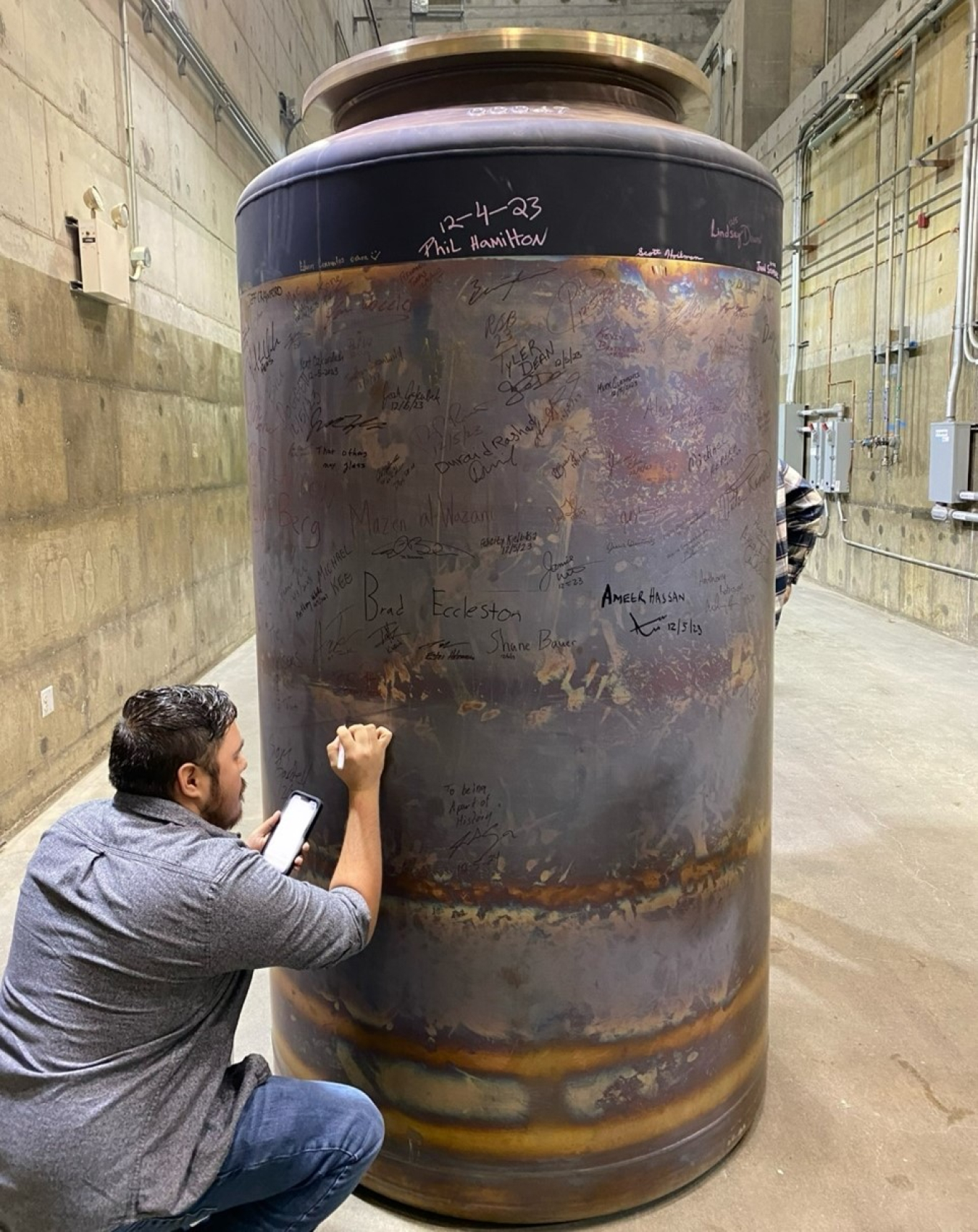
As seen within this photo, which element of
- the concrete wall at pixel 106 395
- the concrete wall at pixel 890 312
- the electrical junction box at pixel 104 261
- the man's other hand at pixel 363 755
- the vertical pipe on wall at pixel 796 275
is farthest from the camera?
the vertical pipe on wall at pixel 796 275

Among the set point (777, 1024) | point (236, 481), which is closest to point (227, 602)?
point (236, 481)

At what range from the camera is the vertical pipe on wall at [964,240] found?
23.5 ft

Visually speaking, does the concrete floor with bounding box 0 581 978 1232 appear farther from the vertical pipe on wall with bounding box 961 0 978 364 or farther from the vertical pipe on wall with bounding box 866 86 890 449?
the vertical pipe on wall with bounding box 866 86 890 449

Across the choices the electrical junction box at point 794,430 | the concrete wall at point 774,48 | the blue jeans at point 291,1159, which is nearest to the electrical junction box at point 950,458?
the electrical junction box at point 794,430

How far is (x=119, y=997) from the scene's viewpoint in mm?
1543

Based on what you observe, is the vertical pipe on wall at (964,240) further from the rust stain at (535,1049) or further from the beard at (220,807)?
the beard at (220,807)

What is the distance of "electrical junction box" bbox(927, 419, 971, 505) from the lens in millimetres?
7566

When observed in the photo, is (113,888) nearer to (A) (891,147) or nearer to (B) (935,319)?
(B) (935,319)

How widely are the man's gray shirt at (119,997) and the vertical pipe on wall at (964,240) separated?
24.7 feet

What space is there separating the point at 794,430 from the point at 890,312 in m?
2.62

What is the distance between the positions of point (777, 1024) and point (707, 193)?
7.52 feet
